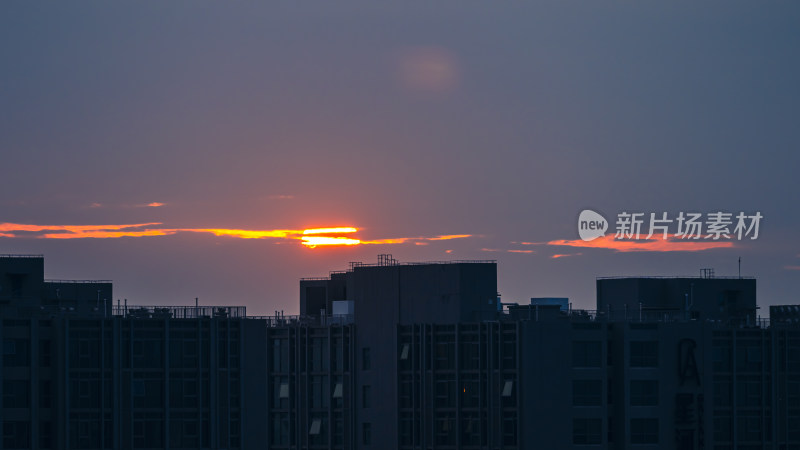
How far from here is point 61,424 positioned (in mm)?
119438

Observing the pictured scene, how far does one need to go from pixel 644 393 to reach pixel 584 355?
623cm

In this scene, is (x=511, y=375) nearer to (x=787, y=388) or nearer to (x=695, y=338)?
(x=695, y=338)

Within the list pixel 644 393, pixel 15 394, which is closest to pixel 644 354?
pixel 644 393

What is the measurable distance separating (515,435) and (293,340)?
31.9 metres

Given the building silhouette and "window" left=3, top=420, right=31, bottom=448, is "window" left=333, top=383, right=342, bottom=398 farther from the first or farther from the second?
"window" left=3, top=420, right=31, bottom=448

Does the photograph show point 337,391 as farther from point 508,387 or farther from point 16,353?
point 16,353

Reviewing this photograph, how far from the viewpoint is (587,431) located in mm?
141000

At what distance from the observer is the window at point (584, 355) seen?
142 meters

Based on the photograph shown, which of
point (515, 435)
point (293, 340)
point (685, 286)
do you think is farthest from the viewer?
point (293, 340)

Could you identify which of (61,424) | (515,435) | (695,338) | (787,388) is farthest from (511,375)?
(61,424)

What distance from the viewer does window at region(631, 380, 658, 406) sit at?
14238 centimetres

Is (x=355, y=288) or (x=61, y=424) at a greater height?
(x=355, y=288)

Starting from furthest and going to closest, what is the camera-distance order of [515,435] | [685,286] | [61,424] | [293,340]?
1. [293,340]
2. [685,286]
3. [515,435]
4. [61,424]

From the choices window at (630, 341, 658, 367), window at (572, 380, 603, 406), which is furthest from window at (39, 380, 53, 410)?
window at (630, 341, 658, 367)
